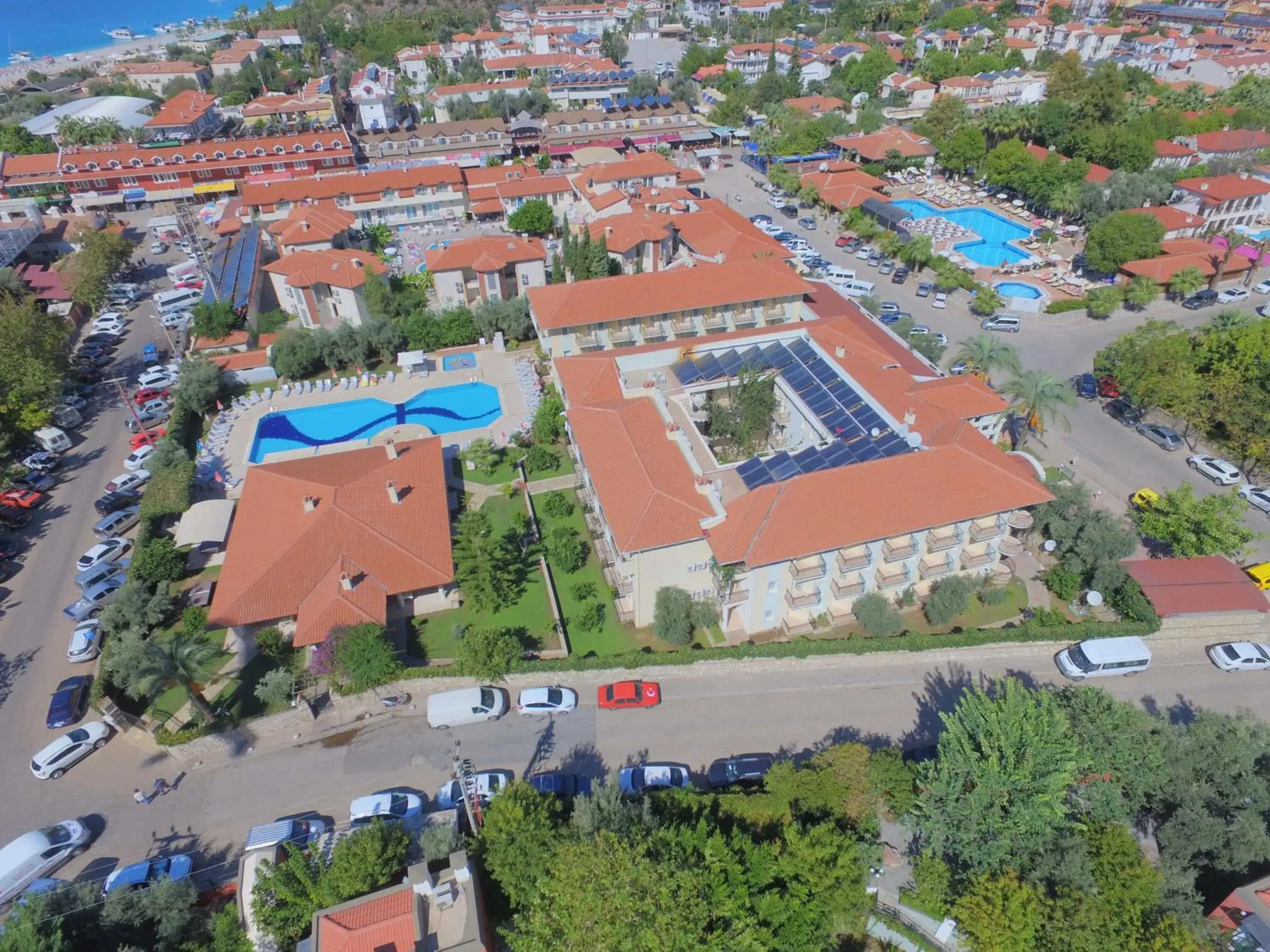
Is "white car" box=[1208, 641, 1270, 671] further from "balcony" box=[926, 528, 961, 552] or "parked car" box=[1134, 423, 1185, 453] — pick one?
"parked car" box=[1134, 423, 1185, 453]

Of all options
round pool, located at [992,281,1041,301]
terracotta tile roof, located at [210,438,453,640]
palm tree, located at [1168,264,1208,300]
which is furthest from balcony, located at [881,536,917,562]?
palm tree, located at [1168,264,1208,300]

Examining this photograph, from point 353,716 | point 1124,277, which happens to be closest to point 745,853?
point 353,716

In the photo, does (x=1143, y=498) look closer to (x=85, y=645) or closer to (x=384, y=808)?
(x=384, y=808)

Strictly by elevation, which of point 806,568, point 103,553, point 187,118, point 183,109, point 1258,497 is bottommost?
point 1258,497

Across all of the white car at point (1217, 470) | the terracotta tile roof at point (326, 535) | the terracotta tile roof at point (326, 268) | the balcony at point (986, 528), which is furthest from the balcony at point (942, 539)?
the terracotta tile roof at point (326, 268)

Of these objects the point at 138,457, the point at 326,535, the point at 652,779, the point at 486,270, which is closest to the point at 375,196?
Result: the point at 486,270

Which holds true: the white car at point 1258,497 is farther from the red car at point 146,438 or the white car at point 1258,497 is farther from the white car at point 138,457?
the red car at point 146,438

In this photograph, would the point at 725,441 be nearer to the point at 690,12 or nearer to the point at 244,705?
the point at 244,705
